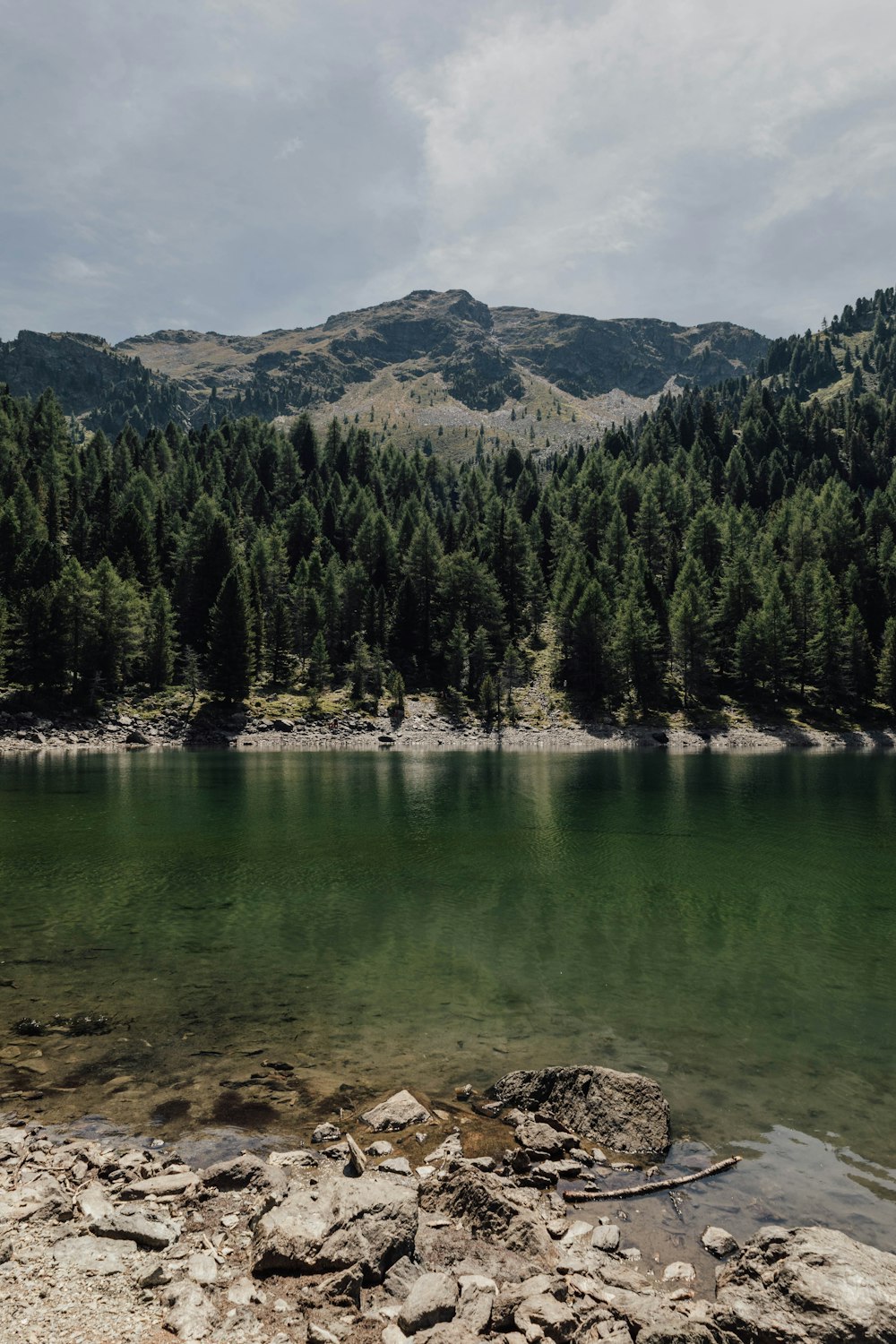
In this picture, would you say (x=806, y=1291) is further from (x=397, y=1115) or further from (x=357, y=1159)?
(x=397, y=1115)

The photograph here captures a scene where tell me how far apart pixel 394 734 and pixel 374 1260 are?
107 m

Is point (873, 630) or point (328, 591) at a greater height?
point (328, 591)

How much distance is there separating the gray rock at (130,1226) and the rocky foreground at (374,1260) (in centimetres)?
2

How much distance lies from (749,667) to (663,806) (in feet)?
268

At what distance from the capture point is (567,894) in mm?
30500

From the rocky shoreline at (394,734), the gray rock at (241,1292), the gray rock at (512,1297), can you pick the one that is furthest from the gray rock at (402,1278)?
the rocky shoreline at (394,734)

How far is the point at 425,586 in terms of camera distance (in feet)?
482

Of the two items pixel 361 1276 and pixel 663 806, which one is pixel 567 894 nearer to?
pixel 361 1276

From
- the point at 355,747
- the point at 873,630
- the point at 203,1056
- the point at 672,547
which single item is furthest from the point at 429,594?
the point at 203,1056

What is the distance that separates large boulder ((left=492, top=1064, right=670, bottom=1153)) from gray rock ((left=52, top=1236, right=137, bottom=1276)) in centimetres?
735

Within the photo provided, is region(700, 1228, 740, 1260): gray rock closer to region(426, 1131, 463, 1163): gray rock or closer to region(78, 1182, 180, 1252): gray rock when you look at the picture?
region(426, 1131, 463, 1163): gray rock

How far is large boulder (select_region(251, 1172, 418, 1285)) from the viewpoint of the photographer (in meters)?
9.03

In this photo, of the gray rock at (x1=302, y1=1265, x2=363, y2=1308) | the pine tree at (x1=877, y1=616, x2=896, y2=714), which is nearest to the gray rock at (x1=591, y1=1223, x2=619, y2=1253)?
the gray rock at (x1=302, y1=1265, x2=363, y2=1308)

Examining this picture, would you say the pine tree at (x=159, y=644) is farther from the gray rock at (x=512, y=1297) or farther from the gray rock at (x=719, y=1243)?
the gray rock at (x=719, y=1243)
